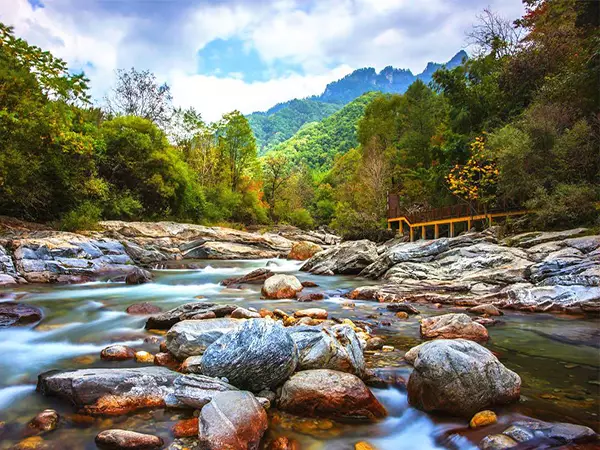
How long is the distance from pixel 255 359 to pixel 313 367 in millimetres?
791

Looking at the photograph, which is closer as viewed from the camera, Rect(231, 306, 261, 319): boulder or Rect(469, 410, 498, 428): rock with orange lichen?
Rect(469, 410, 498, 428): rock with orange lichen

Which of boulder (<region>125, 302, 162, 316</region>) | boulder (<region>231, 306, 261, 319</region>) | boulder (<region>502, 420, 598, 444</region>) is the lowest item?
boulder (<region>125, 302, 162, 316</region>)

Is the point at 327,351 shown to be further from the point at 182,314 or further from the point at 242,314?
the point at 182,314

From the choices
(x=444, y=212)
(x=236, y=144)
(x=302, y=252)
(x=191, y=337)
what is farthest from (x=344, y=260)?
(x=236, y=144)

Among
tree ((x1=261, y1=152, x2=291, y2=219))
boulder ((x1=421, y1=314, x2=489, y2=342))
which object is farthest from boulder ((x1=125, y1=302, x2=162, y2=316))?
tree ((x1=261, y1=152, x2=291, y2=219))

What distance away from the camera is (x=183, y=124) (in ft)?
129

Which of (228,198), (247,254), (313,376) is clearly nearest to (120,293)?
(313,376)

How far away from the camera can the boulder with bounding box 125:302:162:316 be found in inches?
346

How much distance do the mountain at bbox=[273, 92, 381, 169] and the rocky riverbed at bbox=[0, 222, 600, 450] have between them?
246ft

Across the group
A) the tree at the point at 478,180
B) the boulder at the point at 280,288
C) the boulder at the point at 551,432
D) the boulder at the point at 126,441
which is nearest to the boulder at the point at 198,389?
the boulder at the point at 126,441

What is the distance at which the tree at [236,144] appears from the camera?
39.8m

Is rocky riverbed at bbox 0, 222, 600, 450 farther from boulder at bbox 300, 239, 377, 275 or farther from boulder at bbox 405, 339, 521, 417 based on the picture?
boulder at bbox 300, 239, 377, 275

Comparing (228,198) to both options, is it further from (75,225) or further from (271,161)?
(75,225)

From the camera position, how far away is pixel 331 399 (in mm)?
4070
